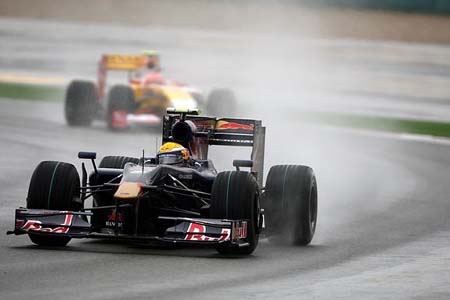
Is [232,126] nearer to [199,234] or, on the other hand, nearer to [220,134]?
[220,134]

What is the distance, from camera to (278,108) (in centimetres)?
3897

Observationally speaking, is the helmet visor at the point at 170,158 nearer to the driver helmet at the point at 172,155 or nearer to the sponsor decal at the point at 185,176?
the driver helmet at the point at 172,155

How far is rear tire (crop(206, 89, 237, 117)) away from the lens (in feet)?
105

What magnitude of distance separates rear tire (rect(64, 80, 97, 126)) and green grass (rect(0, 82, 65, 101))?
7.57m

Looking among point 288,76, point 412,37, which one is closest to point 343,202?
point 288,76

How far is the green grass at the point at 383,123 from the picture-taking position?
34219mm

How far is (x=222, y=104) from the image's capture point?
32.1 metres

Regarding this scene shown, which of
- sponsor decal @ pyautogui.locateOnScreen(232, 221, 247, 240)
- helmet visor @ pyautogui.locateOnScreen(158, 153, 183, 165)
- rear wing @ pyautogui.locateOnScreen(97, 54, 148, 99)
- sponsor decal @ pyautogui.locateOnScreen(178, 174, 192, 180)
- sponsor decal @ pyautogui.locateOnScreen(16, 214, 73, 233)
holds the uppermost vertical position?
rear wing @ pyautogui.locateOnScreen(97, 54, 148, 99)

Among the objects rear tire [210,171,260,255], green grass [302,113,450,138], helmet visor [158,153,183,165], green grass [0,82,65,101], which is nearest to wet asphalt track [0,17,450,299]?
rear tire [210,171,260,255]

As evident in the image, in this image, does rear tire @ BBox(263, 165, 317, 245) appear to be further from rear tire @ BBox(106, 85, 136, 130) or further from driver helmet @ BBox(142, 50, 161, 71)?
driver helmet @ BBox(142, 50, 161, 71)

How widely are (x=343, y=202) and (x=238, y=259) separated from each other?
20.9 ft

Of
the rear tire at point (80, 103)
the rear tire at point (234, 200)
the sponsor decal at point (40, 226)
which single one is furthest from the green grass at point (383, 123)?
the sponsor decal at point (40, 226)

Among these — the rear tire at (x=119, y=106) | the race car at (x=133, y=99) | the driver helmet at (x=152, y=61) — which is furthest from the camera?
the driver helmet at (x=152, y=61)

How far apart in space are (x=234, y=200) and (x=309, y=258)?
99 cm
